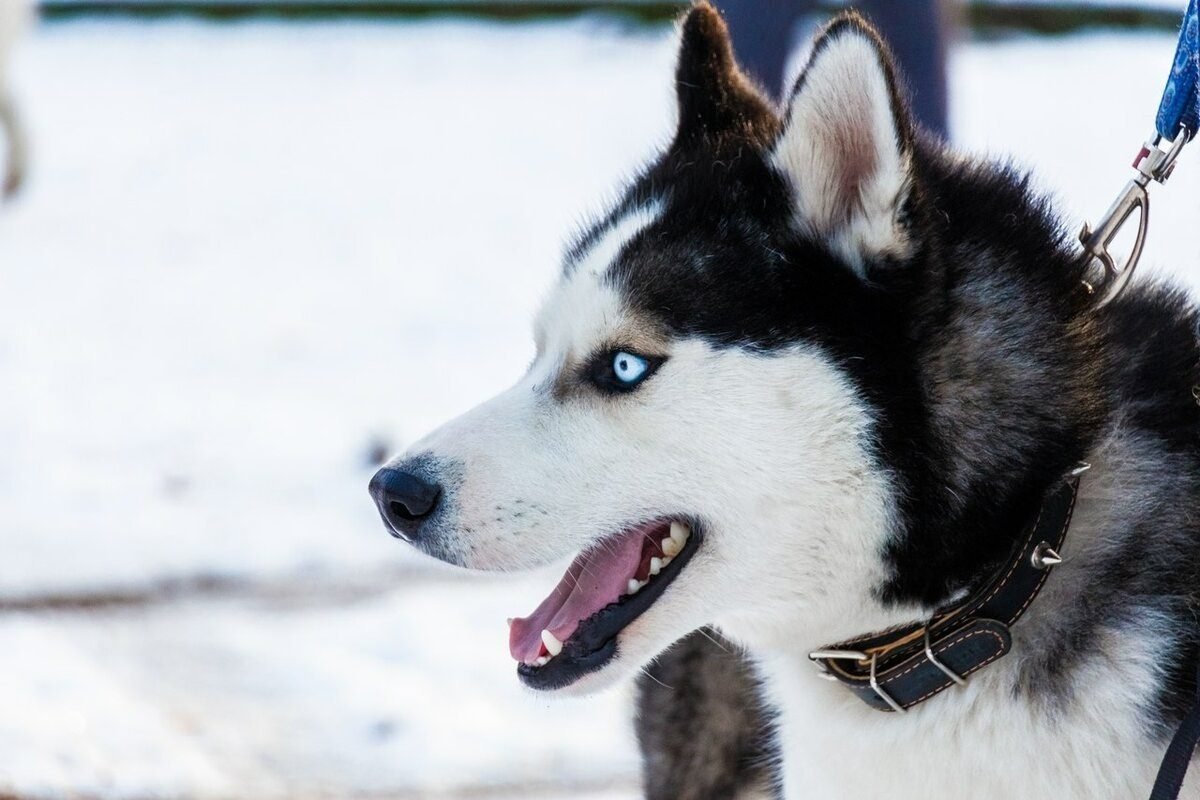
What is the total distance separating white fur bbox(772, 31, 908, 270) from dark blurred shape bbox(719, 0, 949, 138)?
1458 millimetres

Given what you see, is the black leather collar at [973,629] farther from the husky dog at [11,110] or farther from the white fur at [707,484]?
the husky dog at [11,110]

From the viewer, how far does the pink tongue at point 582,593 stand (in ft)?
5.61

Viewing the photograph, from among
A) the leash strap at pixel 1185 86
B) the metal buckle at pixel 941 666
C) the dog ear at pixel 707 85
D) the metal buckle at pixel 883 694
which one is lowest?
the metal buckle at pixel 883 694

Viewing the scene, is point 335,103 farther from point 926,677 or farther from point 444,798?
point 926,677

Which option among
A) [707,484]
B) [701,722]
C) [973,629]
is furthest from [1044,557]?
[701,722]

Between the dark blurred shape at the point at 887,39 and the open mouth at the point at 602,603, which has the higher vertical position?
the dark blurred shape at the point at 887,39

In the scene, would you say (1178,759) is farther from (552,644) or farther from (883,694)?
(552,644)

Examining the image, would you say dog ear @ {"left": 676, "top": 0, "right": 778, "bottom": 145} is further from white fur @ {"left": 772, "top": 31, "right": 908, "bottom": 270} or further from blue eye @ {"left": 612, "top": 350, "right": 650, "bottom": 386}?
blue eye @ {"left": 612, "top": 350, "right": 650, "bottom": 386}

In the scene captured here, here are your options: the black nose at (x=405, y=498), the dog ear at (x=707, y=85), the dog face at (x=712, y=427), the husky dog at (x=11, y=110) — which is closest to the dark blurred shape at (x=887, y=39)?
the dog ear at (x=707, y=85)

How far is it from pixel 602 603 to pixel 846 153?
61 centimetres

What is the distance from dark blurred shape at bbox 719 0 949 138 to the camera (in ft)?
10.3

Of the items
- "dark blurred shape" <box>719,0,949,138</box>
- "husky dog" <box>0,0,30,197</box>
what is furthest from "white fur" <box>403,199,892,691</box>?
"husky dog" <box>0,0,30,197</box>

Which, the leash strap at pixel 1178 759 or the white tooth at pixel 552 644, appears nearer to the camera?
the leash strap at pixel 1178 759

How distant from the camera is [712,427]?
5.34 feet
